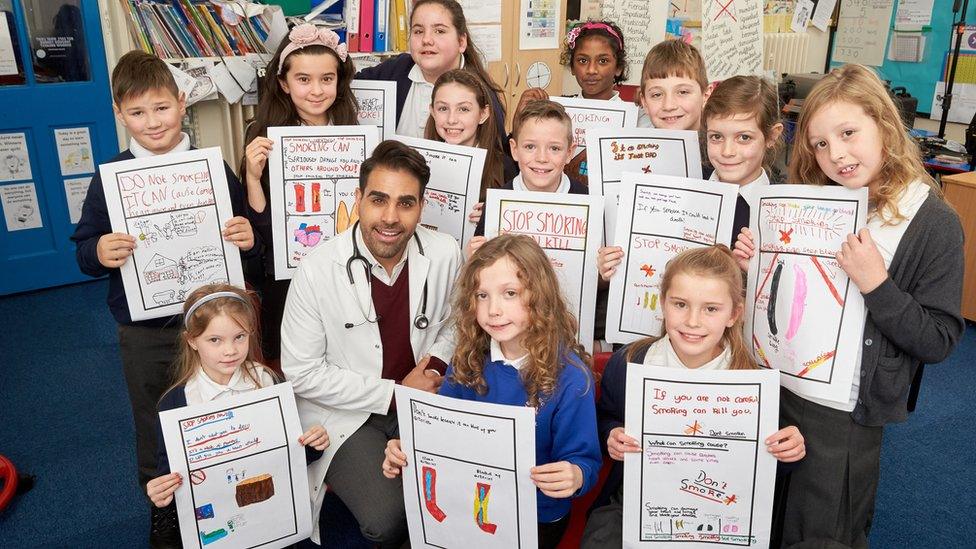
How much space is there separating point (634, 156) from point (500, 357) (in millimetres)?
964

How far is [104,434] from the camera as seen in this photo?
329cm

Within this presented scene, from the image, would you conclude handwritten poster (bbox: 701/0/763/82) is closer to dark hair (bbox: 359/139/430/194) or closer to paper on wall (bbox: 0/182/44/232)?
dark hair (bbox: 359/139/430/194)

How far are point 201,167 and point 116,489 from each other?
137cm

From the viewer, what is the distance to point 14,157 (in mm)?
4469

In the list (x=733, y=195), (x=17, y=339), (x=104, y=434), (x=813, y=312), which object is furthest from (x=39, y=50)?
(x=813, y=312)

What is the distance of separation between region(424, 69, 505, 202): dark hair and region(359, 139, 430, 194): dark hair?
43 cm

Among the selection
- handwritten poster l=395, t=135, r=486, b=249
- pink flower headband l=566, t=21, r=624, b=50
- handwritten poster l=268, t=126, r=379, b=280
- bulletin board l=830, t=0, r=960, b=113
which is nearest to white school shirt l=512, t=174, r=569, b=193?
handwritten poster l=395, t=135, r=486, b=249

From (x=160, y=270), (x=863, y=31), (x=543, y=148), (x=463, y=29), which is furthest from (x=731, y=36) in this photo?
(x=160, y=270)

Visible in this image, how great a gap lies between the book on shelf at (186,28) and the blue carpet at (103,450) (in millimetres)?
1590

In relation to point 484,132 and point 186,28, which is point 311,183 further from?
point 186,28

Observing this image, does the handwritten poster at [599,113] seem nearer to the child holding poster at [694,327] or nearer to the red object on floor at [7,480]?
the child holding poster at [694,327]

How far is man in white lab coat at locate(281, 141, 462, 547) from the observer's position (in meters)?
2.32

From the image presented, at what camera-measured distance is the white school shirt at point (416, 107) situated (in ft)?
10.5

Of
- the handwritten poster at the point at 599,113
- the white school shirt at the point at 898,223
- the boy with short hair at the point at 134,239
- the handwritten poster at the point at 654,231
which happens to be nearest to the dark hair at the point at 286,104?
the boy with short hair at the point at 134,239
